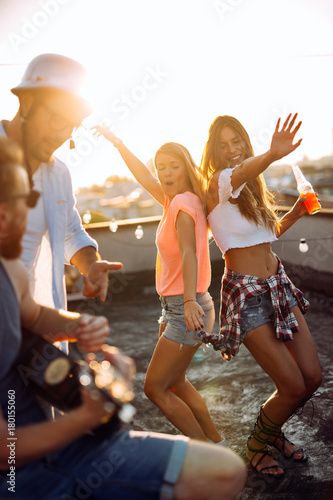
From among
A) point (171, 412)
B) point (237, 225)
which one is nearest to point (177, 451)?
point (171, 412)

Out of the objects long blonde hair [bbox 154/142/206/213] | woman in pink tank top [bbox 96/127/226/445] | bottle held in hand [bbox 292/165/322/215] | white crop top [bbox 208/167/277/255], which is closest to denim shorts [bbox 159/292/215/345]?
woman in pink tank top [bbox 96/127/226/445]

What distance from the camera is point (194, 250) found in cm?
266

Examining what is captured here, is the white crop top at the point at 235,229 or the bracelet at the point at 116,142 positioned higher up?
the bracelet at the point at 116,142

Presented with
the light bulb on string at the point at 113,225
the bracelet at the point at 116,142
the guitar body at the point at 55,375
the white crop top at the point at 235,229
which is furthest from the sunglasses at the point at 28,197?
the light bulb on string at the point at 113,225

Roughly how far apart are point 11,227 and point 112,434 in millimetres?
668

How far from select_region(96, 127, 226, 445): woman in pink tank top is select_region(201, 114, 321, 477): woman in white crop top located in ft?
0.39

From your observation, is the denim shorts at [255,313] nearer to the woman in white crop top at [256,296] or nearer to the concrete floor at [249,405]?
the woman in white crop top at [256,296]

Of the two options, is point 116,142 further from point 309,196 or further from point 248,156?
point 309,196

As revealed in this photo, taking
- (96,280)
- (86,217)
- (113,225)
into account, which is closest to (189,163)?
(96,280)

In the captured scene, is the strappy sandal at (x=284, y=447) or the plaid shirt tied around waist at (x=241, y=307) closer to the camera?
the plaid shirt tied around waist at (x=241, y=307)

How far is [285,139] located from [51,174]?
1.12 meters

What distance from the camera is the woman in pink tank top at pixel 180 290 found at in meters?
2.67

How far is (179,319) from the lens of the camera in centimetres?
273

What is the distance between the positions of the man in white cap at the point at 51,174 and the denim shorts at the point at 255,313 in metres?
0.99
